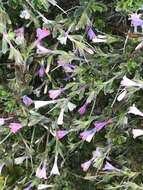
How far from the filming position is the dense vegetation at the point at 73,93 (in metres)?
1.43

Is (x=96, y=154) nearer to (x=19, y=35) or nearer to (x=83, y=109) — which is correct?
(x=83, y=109)

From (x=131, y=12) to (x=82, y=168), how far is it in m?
0.58

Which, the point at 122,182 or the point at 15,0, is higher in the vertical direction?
the point at 15,0

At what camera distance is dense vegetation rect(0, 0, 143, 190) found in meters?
1.43

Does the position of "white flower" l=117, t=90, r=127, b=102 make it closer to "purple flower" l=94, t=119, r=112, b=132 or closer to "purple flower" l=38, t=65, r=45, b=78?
"purple flower" l=94, t=119, r=112, b=132

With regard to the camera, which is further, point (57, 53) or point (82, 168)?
point (82, 168)

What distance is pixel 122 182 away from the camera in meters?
1.49

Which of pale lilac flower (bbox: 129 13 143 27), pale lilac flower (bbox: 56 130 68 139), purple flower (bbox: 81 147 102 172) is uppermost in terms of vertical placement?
pale lilac flower (bbox: 129 13 143 27)

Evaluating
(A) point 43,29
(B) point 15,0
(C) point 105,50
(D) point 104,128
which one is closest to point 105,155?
(D) point 104,128

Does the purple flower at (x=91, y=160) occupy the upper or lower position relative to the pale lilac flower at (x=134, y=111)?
lower

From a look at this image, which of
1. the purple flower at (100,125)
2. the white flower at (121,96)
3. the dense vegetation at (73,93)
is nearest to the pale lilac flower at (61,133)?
the dense vegetation at (73,93)

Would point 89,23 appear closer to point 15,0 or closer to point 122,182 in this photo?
point 15,0

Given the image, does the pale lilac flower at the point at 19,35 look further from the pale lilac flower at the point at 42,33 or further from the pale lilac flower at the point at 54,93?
the pale lilac flower at the point at 54,93

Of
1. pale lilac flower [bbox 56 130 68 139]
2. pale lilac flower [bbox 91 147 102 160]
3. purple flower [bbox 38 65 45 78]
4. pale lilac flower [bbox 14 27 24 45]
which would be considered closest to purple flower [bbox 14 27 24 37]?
pale lilac flower [bbox 14 27 24 45]
